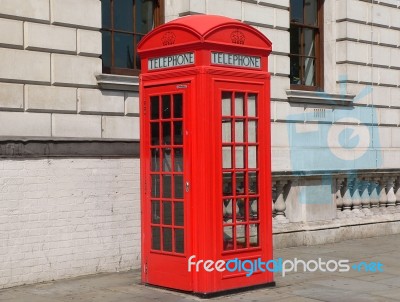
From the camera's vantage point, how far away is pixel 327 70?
1452cm

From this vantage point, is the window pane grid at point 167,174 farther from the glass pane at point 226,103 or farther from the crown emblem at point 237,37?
the crown emblem at point 237,37

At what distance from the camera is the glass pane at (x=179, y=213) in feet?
27.7

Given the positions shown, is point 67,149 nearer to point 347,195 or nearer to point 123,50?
point 123,50

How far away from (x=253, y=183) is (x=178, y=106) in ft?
4.07

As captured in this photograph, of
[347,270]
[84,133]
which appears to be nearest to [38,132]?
[84,133]

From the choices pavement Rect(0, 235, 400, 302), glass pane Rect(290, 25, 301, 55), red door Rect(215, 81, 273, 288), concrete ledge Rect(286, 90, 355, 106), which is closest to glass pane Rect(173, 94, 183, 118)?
red door Rect(215, 81, 273, 288)

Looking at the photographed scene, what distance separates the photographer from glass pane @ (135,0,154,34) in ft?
37.1

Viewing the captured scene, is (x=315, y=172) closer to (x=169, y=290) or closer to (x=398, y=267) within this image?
(x=398, y=267)

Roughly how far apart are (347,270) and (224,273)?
2.41 meters

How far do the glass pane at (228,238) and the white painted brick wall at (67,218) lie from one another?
2.17 metres

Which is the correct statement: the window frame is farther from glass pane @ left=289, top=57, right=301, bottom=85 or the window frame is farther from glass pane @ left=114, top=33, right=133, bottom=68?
glass pane @ left=114, top=33, right=133, bottom=68

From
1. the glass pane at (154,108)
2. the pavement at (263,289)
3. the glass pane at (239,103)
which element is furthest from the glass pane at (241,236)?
the glass pane at (154,108)

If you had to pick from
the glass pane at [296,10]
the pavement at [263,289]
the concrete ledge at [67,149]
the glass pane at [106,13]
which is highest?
the glass pane at [296,10]

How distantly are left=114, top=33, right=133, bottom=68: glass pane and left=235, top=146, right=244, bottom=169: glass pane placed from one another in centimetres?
312
